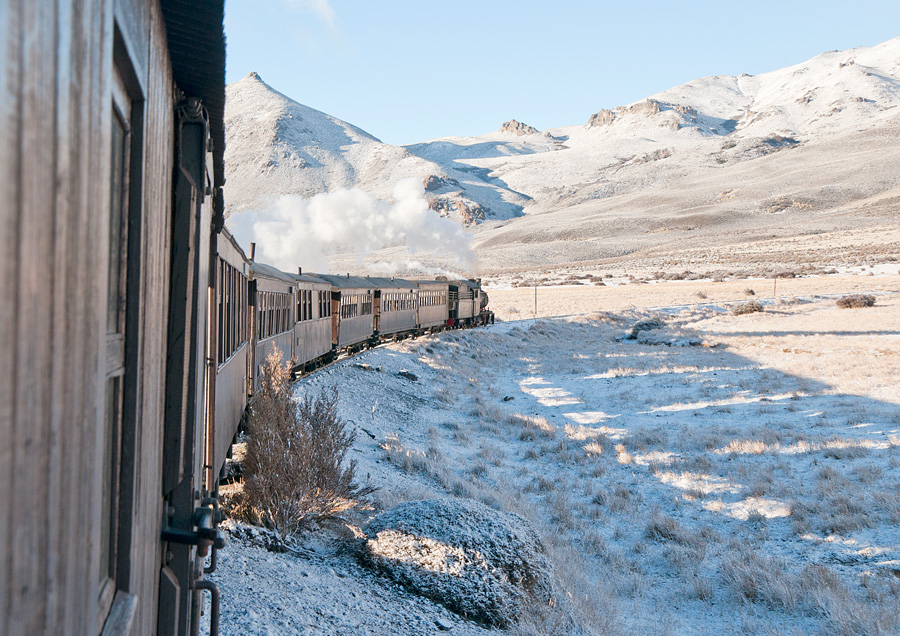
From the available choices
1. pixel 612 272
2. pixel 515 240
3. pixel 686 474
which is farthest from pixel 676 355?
pixel 515 240

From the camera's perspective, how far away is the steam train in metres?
1.03

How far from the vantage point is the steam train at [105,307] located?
103 cm

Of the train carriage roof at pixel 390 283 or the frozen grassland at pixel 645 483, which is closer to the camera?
the frozen grassland at pixel 645 483

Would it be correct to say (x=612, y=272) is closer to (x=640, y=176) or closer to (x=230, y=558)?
(x=230, y=558)

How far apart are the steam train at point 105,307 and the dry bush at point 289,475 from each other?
250cm

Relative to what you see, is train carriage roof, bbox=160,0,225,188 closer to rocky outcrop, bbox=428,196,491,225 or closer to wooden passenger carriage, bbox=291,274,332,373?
wooden passenger carriage, bbox=291,274,332,373

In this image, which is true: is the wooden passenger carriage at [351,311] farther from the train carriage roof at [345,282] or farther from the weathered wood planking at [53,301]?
the weathered wood planking at [53,301]

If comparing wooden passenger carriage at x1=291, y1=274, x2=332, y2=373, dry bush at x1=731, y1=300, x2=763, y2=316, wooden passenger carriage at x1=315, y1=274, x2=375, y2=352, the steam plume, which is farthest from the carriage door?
the steam plume

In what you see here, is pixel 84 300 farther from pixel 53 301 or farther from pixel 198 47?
pixel 198 47

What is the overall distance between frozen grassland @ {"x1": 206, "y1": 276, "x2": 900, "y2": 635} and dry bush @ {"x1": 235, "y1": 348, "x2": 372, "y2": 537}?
429 millimetres

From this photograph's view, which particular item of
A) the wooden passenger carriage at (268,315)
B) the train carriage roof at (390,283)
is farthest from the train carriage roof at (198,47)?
the train carriage roof at (390,283)

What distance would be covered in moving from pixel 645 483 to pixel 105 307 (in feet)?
39.6

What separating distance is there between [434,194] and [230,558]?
643ft

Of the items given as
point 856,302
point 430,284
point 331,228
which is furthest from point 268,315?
point 331,228
